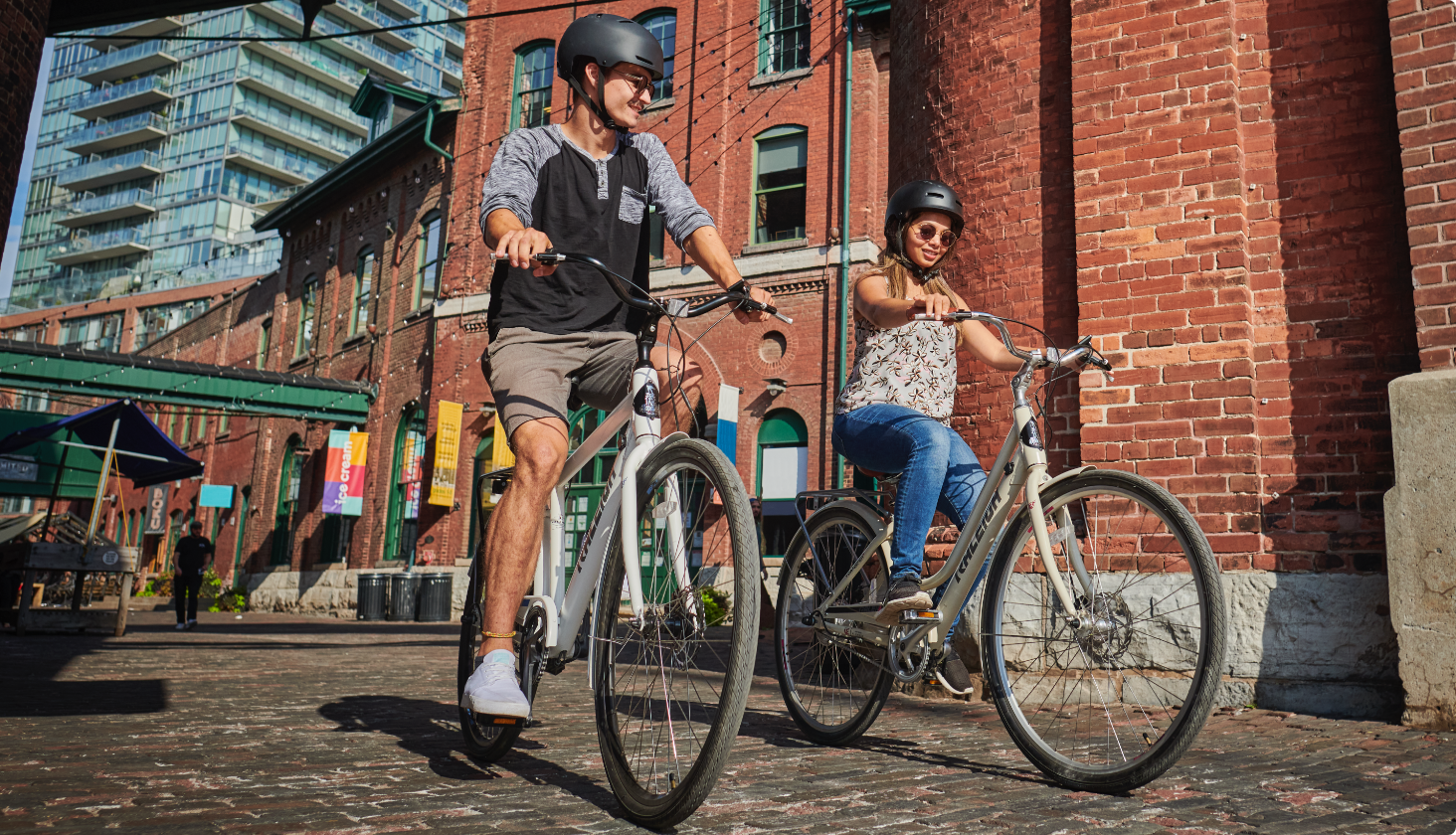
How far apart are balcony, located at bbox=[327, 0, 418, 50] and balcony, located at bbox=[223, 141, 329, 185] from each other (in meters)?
11.0

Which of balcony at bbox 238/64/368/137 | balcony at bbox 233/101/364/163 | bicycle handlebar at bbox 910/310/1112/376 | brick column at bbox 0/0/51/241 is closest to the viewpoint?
bicycle handlebar at bbox 910/310/1112/376

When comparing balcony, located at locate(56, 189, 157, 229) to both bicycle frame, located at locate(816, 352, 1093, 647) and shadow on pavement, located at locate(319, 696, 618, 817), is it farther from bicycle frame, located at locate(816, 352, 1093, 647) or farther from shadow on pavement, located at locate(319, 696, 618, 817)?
bicycle frame, located at locate(816, 352, 1093, 647)

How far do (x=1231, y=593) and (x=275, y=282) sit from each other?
32266mm

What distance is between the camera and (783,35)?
19.7 metres

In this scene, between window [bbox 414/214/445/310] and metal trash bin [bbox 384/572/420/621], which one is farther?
window [bbox 414/214/445/310]

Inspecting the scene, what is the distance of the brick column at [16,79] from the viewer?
7969 millimetres

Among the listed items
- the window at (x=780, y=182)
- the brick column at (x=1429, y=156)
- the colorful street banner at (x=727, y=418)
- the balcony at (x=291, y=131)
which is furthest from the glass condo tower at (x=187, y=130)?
the brick column at (x=1429, y=156)

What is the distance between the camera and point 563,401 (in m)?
3.14

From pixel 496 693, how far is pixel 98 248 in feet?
276

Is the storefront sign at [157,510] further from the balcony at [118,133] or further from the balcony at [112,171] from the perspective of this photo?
the balcony at [118,133]

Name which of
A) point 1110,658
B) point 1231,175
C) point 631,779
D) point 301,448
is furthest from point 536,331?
point 301,448

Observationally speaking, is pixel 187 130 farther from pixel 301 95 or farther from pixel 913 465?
pixel 913 465

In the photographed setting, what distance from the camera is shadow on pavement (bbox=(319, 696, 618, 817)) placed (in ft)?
9.87

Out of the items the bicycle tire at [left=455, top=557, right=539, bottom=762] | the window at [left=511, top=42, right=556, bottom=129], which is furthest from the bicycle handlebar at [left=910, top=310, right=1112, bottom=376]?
the window at [left=511, top=42, right=556, bottom=129]
